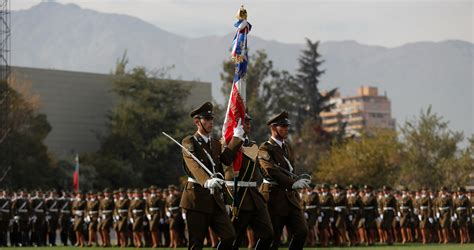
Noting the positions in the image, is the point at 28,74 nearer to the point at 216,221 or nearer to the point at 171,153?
the point at 171,153

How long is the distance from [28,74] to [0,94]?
1037 centimetres

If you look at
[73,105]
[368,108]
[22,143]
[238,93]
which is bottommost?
[238,93]

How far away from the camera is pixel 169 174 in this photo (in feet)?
193

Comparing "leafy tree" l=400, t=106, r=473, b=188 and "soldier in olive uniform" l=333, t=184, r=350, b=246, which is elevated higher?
"leafy tree" l=400, t=106, r=473, b=188

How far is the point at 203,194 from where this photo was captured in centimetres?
1361

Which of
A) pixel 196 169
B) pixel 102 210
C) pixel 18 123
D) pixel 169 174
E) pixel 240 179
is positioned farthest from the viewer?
pixel 169 174

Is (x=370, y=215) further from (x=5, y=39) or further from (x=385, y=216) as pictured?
(x=5, y=39)

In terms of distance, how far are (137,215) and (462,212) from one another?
9.40 meters

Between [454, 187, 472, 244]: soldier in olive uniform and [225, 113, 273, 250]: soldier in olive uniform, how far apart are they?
54.8 ft

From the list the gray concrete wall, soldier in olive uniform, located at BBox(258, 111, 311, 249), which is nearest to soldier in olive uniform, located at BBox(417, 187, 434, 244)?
soldier in olive uniform, located at BBox(258, 111, 311, 249)

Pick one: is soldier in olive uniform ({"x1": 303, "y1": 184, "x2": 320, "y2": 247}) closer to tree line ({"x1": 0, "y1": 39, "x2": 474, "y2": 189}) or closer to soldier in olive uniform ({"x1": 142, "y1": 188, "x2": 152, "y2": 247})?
soldier in olive uniform ({"x1": 142, "y1": 188, "x2": 152, "y2": 247})

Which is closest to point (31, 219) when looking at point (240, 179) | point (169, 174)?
point (240, 179)

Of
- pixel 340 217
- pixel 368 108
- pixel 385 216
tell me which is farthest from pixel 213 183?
pixel 368 108

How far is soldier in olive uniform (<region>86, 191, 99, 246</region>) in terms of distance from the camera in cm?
3098
